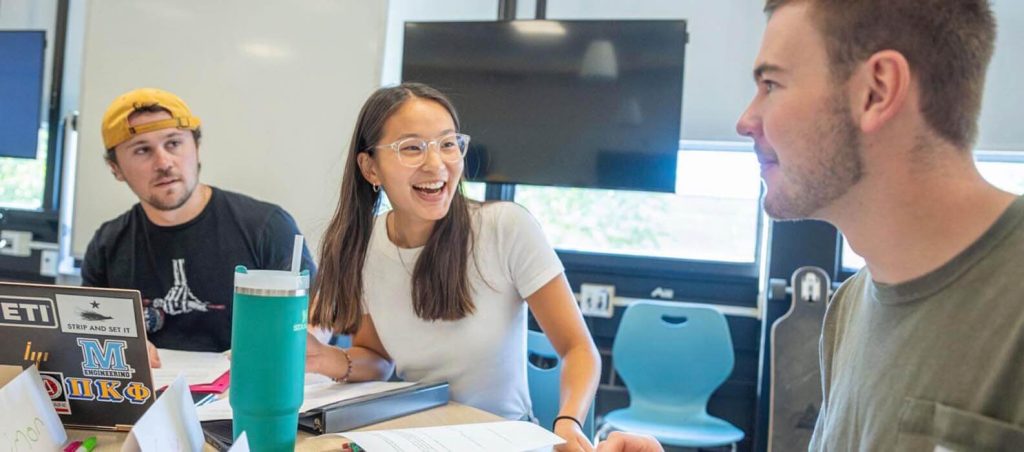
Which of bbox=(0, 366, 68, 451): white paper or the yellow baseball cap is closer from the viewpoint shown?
bbox=(0, 366, 68, 451): white paper

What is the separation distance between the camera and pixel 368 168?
1733 mm

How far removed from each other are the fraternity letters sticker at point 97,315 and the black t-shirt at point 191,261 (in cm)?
100

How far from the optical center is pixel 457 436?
1.09 m

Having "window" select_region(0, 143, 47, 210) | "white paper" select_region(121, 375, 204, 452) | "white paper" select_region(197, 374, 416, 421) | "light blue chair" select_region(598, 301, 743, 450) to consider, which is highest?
"window" select_region(0, 143, 47, 210)

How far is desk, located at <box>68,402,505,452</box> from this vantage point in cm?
106

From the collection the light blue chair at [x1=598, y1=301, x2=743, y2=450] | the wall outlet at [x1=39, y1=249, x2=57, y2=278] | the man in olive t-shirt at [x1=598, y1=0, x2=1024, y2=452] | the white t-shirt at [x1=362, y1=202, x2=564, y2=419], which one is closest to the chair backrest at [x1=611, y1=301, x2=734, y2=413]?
the light blue chair at [x1=598, y1=301, x2=743, y2=450]

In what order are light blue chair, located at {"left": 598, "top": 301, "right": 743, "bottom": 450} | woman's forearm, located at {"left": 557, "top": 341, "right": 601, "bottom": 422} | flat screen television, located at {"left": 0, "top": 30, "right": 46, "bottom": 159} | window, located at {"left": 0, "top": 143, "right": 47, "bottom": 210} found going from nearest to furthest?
woman's forearm, located at {"left": 557, "top": 341, "right": 601, "bottom": 422}
light blue chair, located at {"left": 598, "top": 301, "right": 743, "bottom": 450}
flat screen television, located at {"left": 0, "top": 30, "right": 46, "bottom": 159}
window, located at {"left": 0, "top": 143, "right": 47, "bottom": 210}

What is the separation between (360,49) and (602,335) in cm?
157

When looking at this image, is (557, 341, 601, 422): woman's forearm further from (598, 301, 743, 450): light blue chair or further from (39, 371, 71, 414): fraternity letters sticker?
(598, 301, 743, 450): light blue chair

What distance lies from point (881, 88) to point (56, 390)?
1163 mm

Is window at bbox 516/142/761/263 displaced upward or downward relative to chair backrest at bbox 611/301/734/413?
upward

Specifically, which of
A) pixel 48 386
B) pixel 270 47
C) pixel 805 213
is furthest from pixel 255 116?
pixel 805 213

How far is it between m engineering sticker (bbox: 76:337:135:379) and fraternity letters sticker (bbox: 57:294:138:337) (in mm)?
16

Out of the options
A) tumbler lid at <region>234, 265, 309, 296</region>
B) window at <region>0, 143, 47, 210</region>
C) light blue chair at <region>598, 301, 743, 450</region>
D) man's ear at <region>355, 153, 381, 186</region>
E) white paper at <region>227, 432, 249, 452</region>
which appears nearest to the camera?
white paper at <region>227, 432, 249, 452</region>
